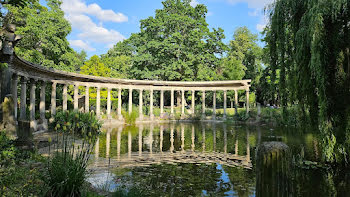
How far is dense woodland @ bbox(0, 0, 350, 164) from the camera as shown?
25.9 ft

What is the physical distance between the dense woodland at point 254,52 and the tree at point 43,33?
4.2 inches

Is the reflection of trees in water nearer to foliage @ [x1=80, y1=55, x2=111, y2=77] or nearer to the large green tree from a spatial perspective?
foliage @ [x1=80, y1=55, x2=111, y2=77]

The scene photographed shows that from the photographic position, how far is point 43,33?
2997cm

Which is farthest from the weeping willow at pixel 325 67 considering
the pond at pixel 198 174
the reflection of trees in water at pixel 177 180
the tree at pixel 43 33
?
the tree at pixel 43 33

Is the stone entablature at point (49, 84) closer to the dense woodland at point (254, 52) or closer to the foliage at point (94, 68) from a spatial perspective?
the dense woodland at point (254, 52)

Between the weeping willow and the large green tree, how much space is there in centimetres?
3364

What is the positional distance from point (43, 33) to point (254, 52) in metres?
41.2

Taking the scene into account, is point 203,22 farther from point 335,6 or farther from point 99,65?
point 335,6

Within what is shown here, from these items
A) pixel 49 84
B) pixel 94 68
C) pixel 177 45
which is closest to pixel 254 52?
pixel 177 45

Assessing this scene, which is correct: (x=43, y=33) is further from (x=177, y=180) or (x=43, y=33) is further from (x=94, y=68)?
(x=177, y=180)

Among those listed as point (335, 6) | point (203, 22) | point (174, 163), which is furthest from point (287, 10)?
point (203, 22)

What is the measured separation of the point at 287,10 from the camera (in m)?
9.59

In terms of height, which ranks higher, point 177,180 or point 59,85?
point 59,85

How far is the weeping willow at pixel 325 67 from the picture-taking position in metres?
7.75
